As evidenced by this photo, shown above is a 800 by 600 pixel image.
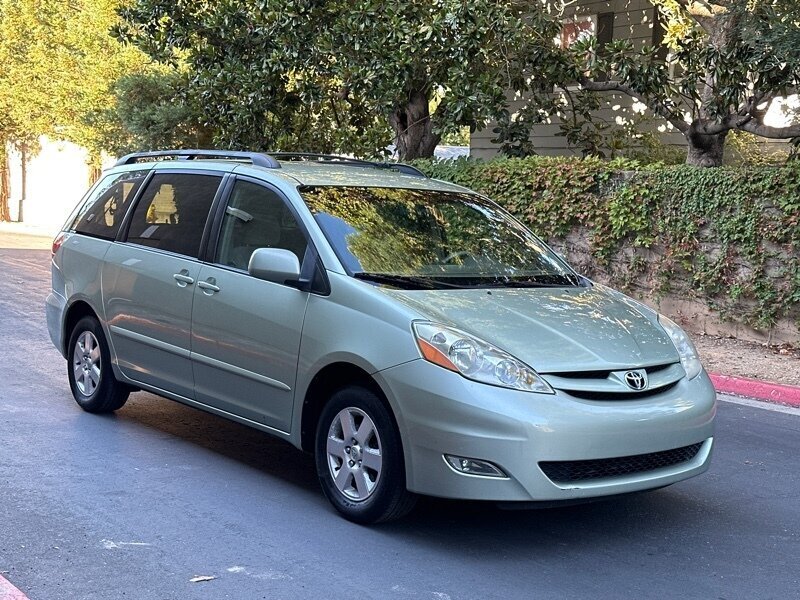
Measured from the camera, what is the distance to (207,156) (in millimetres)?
7340

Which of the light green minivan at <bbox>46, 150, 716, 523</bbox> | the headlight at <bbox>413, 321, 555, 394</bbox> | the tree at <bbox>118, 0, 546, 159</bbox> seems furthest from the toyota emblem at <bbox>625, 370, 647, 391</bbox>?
the tree at <bbox>118, 0, 546, 159</bbox>

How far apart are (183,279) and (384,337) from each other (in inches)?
72.7

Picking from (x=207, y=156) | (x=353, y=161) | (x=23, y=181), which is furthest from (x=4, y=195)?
(x=353, y=161)

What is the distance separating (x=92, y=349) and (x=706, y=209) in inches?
280

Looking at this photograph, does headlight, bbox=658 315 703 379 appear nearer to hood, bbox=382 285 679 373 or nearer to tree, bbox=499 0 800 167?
hood, bbox=382 285 679 373

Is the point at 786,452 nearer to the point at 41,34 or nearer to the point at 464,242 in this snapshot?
the point at 464,242

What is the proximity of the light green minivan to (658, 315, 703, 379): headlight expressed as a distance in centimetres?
2

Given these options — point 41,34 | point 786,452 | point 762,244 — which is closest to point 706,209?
point 762,244

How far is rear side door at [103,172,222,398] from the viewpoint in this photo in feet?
21.6

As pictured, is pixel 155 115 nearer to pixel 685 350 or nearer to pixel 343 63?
pixel 343 63

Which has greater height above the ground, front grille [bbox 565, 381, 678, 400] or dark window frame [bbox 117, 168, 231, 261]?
dark window frame [bbox 117, 168, 231, 261]

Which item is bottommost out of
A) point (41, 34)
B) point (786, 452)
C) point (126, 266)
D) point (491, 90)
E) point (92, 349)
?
point (786, 452)

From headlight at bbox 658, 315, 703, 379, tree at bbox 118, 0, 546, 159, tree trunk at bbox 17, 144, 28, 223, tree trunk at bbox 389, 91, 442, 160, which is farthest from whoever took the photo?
tree trunk at bbox 17, 144, 28, 223

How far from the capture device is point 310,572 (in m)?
4.78
